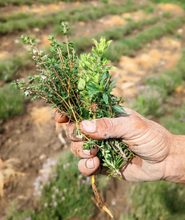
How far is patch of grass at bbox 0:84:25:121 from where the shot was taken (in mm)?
3838

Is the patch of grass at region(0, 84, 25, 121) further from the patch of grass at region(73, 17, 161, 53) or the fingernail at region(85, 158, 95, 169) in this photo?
the patch of grass at region(73, 17, 161, 53)

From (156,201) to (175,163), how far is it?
38.3 inches

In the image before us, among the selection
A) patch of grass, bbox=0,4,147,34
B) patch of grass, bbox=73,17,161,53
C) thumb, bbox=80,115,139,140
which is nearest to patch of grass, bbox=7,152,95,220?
thumb, bbox=80,115,139,140

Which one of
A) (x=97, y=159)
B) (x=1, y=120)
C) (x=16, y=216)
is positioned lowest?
(x=16, y=216)

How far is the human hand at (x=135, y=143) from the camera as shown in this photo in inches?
60.1

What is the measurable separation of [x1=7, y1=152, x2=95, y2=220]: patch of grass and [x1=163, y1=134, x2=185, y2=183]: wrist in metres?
1.28

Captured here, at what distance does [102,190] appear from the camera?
9.93ft

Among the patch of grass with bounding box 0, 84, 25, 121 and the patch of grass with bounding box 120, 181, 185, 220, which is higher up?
the patch of grass with bounding box 0, 84, 25, 121

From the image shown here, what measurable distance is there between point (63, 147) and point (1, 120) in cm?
143

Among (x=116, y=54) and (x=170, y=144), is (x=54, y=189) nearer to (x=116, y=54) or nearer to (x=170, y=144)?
(x=170, y=144)

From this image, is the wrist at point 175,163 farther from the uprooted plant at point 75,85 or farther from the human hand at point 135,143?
the uprooted plant at point 75,85

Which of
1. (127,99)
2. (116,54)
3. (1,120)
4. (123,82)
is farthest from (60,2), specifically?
(1,120)

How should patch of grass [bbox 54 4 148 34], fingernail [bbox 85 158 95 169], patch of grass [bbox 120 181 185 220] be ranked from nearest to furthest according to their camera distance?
fingernail [bbox 85 158 95 169] → patch of grass [bbox 120 181 185 220] → patch of grass [bbox 54 4 148 34]

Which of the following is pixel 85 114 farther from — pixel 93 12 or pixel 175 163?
pixel 93 12
